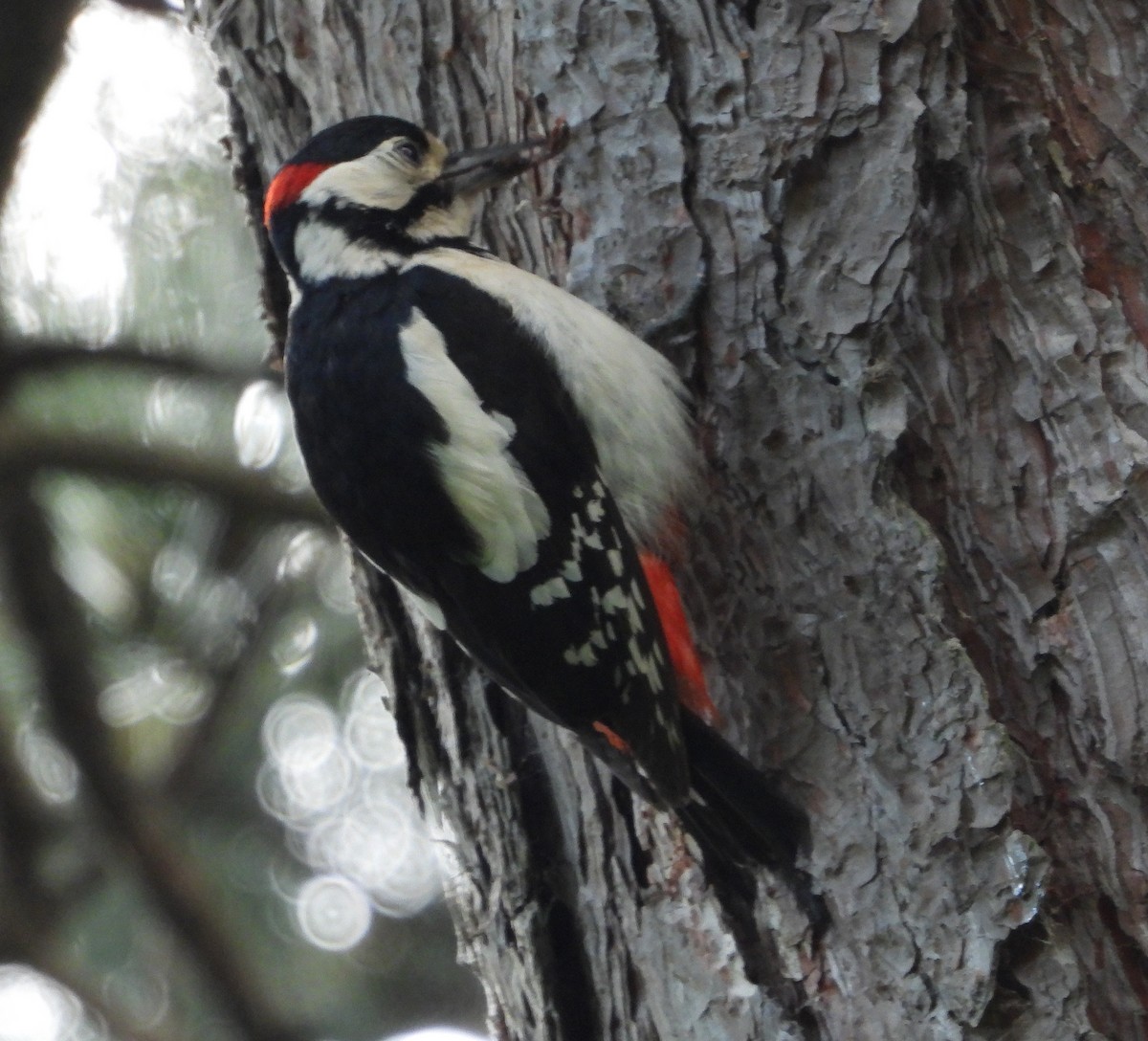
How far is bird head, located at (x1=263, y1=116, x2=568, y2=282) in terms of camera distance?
1.85 m

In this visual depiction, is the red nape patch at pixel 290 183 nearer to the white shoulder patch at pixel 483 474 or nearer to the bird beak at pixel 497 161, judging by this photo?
the bird beak at pixel 497 161

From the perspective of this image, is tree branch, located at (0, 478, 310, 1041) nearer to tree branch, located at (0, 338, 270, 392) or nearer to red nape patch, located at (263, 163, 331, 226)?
tree branch, located at (0, 338, 270, 392)

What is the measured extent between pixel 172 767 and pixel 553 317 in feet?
5.53

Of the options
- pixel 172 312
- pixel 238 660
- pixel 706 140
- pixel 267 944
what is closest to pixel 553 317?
pixel 706 140

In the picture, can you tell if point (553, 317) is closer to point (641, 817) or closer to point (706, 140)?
point (706, 140)

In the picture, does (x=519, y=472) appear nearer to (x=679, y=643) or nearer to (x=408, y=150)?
(x=679, y=643)

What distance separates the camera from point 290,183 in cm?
196

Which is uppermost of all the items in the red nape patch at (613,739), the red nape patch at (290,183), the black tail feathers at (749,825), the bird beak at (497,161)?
the red nape patch at (290,183)

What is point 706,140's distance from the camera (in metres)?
1.76

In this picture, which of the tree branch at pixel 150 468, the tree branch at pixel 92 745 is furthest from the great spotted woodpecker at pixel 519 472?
the tree branch at pixel 92 745

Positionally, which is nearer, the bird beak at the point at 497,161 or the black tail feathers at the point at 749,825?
the black tail feathers at the point at 749,825

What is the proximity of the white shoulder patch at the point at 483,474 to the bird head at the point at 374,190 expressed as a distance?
28cm

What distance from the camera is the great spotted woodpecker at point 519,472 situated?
5.40ft

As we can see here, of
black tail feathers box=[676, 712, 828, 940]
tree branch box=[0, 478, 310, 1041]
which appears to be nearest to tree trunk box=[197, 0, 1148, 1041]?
black tail feathers box=[676, 712, 828, 940]
